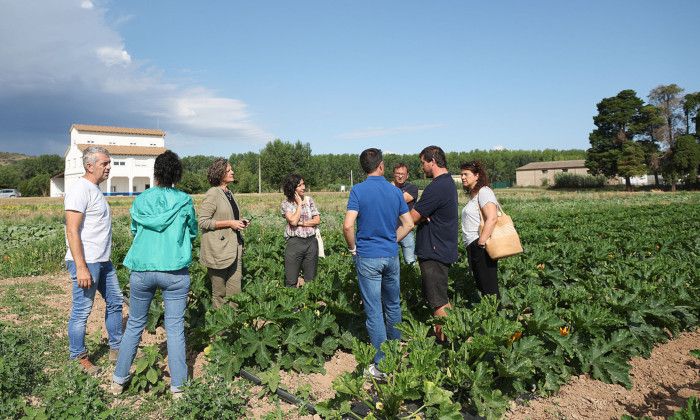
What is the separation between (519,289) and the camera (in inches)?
193

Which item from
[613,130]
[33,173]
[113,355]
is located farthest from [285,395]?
[33,173]

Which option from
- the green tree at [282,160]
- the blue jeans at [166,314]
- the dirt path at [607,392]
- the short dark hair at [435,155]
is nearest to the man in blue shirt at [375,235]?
the short dark hair at [435,155]

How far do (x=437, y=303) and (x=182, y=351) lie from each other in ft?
7.66

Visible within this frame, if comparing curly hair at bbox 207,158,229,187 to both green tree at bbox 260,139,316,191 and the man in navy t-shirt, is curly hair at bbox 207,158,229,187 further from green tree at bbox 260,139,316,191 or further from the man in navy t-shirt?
green tree at bbox 260,139,316,191

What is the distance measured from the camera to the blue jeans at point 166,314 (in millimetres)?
3529

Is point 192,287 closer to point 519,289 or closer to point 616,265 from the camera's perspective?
point 519,289

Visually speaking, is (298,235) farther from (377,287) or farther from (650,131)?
(650,131)

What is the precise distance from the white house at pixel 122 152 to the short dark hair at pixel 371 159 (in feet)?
167

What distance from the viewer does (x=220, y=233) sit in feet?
14.9

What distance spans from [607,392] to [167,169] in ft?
13.7

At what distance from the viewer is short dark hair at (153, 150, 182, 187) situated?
364cm

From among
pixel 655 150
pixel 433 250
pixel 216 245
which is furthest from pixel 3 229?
pixel 655 150

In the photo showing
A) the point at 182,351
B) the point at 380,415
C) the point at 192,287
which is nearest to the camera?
the point at 380,415

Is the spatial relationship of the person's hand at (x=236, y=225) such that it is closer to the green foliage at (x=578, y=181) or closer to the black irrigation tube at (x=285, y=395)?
the black irrigation tube at (x=285, y=395)
